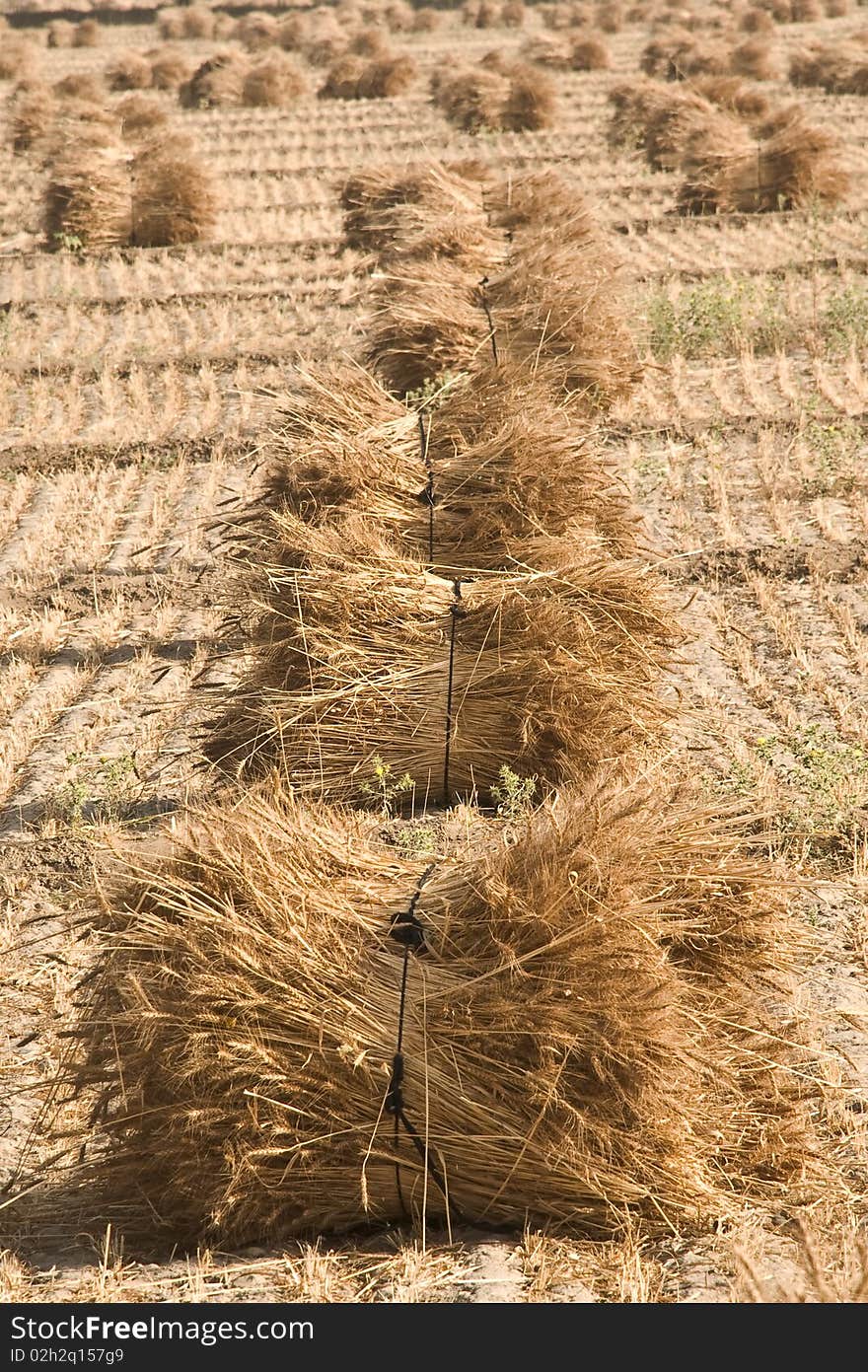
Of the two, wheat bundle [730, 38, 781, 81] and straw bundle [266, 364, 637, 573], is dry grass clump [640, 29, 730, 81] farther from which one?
straw bundle [266, 364, 637, 573]

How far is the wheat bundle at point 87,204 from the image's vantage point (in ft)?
50.9

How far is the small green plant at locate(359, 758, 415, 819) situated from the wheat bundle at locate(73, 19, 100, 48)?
30.6 metres

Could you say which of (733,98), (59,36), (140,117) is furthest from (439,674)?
(59,36)

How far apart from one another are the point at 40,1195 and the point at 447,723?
2244 millimetres

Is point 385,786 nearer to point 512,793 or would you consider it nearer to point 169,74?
point 512,793

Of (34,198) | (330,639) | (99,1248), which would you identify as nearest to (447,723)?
Answer: (330,639)

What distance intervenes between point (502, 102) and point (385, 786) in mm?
17230

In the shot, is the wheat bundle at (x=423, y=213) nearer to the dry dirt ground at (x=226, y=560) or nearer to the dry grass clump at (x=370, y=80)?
the dry dirt ground at (x=226, y=560)

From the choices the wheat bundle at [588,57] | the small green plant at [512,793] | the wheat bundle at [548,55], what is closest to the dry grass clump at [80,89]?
the wheat bundle at [548,55]

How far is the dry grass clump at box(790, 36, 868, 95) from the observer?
21.8 metres

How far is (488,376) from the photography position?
278 inches

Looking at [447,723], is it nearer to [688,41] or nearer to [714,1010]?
[714,1010]

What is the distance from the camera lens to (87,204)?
51.0 ft

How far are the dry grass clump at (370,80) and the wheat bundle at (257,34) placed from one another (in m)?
6.33
